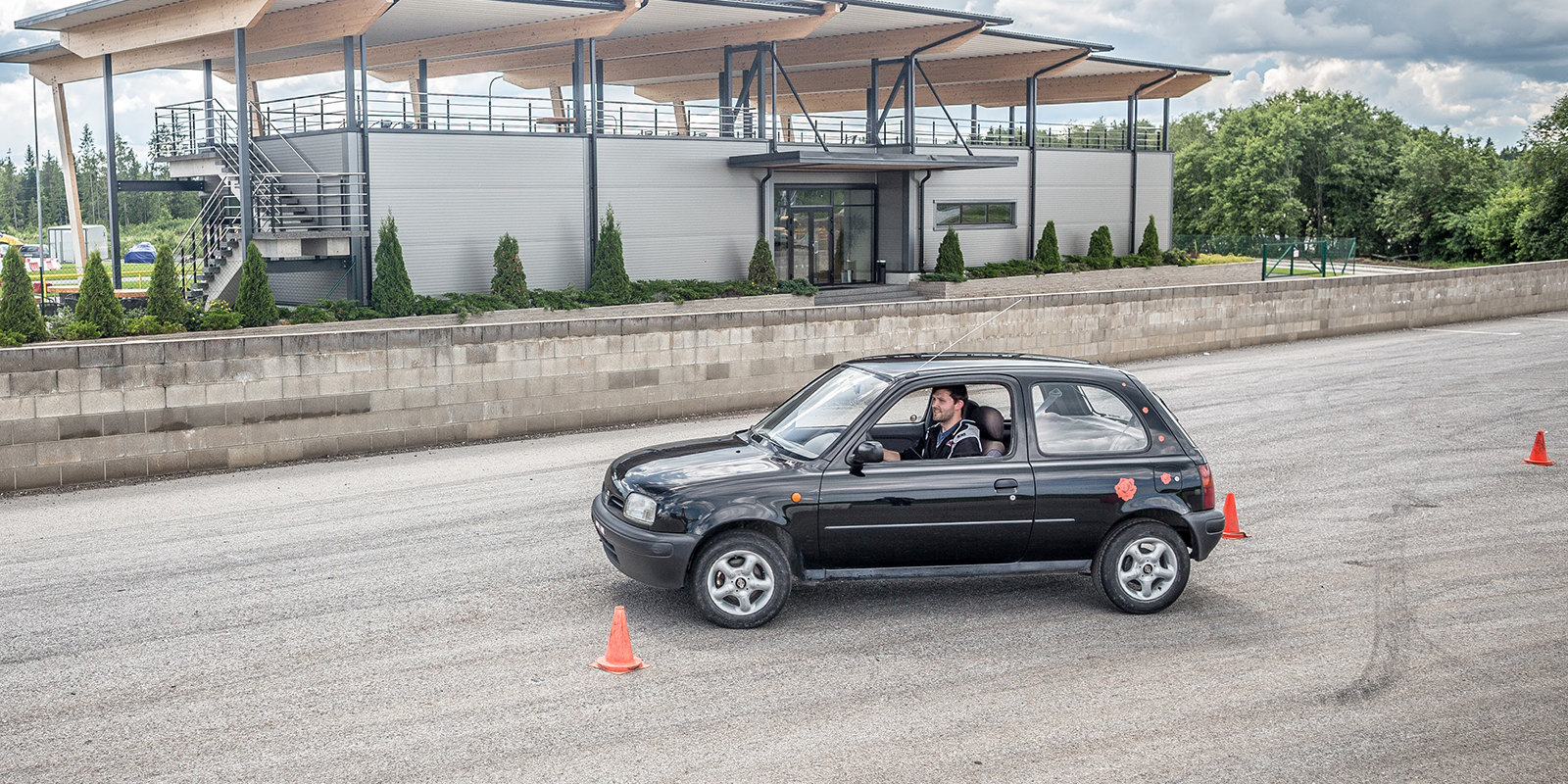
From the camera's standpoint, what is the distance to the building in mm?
26094

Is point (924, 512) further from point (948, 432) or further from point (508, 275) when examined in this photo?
point (508, 275)

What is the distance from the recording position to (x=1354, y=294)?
28250 mm

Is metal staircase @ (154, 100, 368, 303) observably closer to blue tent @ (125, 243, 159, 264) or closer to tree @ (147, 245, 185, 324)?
tree @ (147, 245, 185, 324)

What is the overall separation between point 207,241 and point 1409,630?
2585 cm

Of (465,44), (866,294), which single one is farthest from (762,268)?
(465,44)

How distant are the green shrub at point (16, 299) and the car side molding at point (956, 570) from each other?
56.0 feet

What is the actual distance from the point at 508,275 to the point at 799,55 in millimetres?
13766

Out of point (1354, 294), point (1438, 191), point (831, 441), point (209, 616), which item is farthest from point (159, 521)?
point (1438, 191)

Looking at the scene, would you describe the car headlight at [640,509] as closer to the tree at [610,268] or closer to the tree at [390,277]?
the tree at [390,277]

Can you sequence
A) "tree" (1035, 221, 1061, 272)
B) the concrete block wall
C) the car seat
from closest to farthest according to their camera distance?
the car seat
the concrete block wall
"tree" (1035, 221, 1061, 272)

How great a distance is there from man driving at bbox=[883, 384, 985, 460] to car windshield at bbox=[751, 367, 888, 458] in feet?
1.27

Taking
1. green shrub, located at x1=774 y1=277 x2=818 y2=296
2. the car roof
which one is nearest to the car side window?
the car roof

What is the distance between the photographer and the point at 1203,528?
27.9ft

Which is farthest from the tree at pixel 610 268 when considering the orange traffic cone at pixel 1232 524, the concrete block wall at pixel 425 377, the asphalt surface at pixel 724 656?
the orange traffic cone at pixel 1232 524
